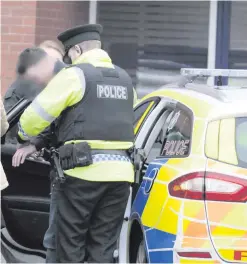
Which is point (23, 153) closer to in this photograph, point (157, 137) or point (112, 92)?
point (112, 92)

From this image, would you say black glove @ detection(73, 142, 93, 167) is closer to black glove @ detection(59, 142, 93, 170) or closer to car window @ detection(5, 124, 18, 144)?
black glove @ detection(59, 142, 93, 170)

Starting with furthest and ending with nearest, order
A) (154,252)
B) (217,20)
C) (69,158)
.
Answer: (217,20) → (69,158) → (154,252)

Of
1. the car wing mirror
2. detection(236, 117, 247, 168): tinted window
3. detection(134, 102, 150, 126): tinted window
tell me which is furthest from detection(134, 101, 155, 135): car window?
detection(236, 117, 247, 168): tinted window

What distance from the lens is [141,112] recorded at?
577 cm

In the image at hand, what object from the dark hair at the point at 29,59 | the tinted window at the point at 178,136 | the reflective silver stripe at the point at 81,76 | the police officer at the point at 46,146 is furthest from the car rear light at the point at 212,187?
the dark hair at the point at 29,59

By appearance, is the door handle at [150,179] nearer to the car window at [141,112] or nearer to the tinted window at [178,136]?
the tinted window at [178,136]

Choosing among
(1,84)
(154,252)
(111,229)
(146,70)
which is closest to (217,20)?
(146,70)

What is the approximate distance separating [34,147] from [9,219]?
104 cm

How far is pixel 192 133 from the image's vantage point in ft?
14.6

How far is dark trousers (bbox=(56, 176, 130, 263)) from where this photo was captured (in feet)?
16.2

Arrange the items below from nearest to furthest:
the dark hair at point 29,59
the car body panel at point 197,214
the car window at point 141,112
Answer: the car body panel at point 197,214 → the dark hair at point 29,59 → the car window at point 141,112

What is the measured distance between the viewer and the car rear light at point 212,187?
13.6 feet

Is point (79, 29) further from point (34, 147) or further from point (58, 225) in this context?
point (58, 225)

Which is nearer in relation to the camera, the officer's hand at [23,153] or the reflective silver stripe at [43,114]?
the reflective silver stripe at [43,114]
